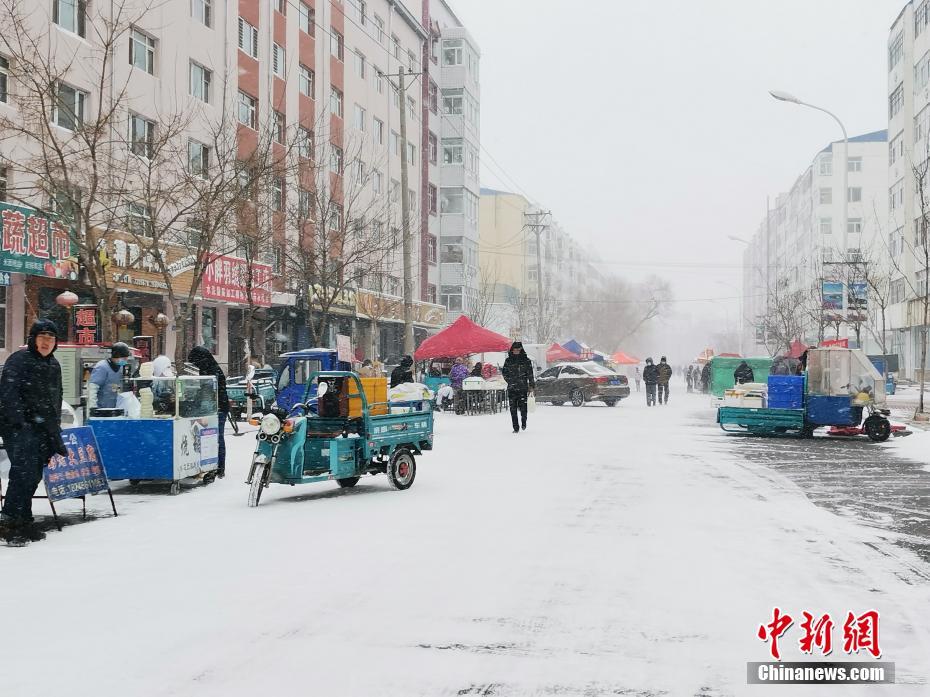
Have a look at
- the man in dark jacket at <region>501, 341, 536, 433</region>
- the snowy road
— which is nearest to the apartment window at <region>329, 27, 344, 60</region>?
the man in dark jacket at <region>501, 341, 536, 433</region>

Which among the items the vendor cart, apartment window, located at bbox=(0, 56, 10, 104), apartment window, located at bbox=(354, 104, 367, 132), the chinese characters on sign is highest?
apartment window, located at bbox=(354, 104, 367, 132)

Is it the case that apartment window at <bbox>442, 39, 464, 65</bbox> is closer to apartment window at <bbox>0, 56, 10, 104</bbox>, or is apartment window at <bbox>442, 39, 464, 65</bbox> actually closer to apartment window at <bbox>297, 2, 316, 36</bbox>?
apartment window at <bbox>297, 2, 316, 36</bbox>

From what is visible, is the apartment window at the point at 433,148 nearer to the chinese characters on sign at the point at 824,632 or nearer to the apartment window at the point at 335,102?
the apartment window at the point at 335,102

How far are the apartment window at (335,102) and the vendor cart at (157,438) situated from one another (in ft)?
106

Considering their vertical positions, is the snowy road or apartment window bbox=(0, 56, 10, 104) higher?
apartment window bbox=(0, 56, 10, 104)

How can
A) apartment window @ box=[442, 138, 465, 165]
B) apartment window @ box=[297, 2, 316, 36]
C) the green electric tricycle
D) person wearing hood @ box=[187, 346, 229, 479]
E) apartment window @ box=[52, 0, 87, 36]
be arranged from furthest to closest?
apartment window @ box=[442, 138, 465, 165] → apartment window @ box=[297, 2, 316, 36] → apartment window @ box=[52, 0, 87, 36] → person wearing hood @ box=[187, 346, 229, 479] → the green electric tricycle

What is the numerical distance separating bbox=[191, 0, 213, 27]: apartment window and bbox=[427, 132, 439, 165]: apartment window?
24464 mm

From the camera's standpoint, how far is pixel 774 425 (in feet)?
63.4

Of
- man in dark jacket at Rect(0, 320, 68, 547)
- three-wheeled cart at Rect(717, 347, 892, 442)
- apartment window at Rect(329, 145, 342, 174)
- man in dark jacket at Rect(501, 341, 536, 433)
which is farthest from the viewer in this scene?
apartment window at Rect(329, 145, 342, 174)

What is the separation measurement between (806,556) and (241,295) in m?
25.4

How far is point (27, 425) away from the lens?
7742 mm

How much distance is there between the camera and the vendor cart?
→ 1070cm

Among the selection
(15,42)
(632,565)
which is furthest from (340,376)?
(15,42)

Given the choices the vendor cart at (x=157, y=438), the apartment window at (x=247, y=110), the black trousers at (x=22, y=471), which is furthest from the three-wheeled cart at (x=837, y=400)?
the apartment window at (x=247, y=110)
